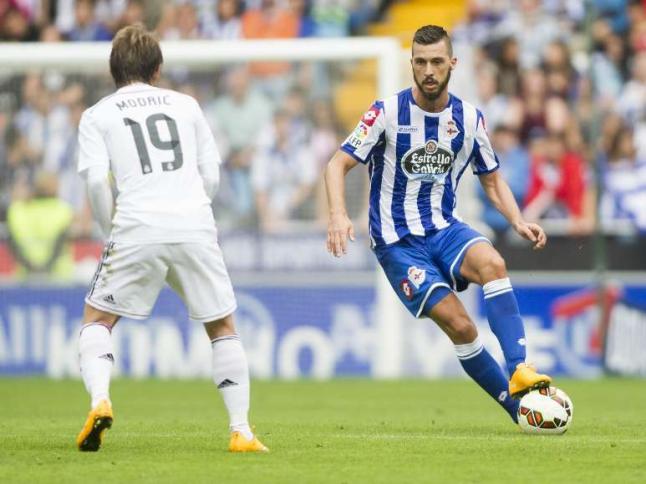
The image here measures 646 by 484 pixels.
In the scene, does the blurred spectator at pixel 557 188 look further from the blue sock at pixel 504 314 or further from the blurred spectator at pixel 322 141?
the blue sock at pixel 504 314

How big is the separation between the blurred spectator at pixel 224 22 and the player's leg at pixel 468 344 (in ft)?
34.7

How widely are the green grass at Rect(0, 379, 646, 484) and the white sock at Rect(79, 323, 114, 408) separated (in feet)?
1.25

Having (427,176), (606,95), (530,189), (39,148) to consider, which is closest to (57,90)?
(39,148)

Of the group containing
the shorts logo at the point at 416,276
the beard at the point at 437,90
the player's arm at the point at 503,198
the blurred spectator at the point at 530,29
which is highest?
the blurred spectator at the point at 530,29

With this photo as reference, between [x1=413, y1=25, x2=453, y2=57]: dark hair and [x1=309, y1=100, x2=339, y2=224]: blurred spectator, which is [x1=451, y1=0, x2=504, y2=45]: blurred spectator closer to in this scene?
[x1=309, y1=100, x2=339, y2=224]: blurred spectator

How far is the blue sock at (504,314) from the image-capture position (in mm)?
8391

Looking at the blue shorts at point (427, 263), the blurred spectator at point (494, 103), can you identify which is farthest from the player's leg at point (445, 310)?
the blurred spectator at point (494, 103)

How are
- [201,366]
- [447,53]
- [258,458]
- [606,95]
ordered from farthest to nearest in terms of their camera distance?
[606,95]
[201,366]
[447,53]
[258,458]

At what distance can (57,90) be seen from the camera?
16703mm

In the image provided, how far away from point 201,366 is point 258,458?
9279 mm

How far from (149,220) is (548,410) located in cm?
260

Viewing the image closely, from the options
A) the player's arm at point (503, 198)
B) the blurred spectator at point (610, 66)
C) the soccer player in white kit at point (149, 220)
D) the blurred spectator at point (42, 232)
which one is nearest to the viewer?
the soccer player in white kit at point (149, 220)

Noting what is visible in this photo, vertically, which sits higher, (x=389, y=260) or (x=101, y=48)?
(x=101, y=48)

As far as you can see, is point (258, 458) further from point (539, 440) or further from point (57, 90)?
point (57, 90)
